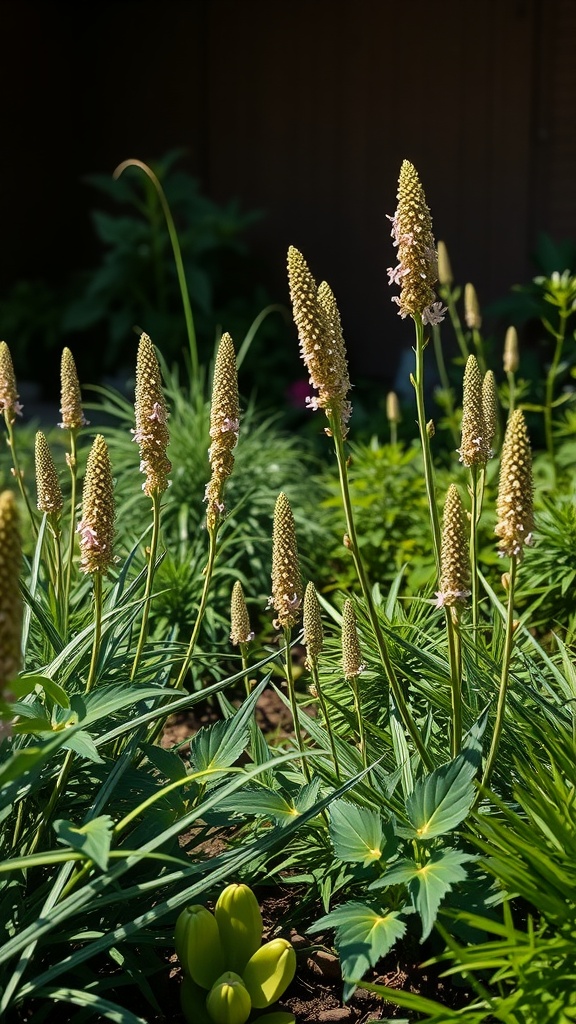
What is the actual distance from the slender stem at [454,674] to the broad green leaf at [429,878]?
0.22 m

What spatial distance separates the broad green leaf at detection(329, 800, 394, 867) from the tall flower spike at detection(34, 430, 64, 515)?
2.97 ft

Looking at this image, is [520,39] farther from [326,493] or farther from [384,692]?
[384,692]

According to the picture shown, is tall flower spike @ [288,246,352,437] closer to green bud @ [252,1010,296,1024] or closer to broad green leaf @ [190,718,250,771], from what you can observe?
broad green leaf @ [190,718,250,771]

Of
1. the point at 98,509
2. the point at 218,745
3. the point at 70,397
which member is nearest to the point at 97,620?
the point at 98,509

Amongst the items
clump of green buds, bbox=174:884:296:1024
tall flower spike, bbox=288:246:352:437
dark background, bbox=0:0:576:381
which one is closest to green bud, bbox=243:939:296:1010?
clump of green buds, bbox=174:884:296:1024

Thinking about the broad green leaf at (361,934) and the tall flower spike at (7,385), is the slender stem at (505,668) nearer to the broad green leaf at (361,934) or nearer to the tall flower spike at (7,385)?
the broad green leaf at (361,934)

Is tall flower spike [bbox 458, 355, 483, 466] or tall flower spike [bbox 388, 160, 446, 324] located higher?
tall flower spike [bbox 388, 160, 446, 324]

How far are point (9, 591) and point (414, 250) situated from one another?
3.21ft

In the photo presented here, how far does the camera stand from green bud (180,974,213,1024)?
2025 mm

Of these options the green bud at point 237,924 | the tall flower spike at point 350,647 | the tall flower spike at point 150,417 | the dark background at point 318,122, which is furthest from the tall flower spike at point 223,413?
the dark background at point 318,122

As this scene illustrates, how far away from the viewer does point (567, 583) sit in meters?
3.59

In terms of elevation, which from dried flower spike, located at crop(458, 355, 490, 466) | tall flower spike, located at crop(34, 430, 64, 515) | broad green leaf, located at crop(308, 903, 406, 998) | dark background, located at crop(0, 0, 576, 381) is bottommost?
broad green leaf, located at crop(308, 903, 406, 998)

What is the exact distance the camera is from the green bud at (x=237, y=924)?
205cm

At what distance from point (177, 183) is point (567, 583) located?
6181mm
